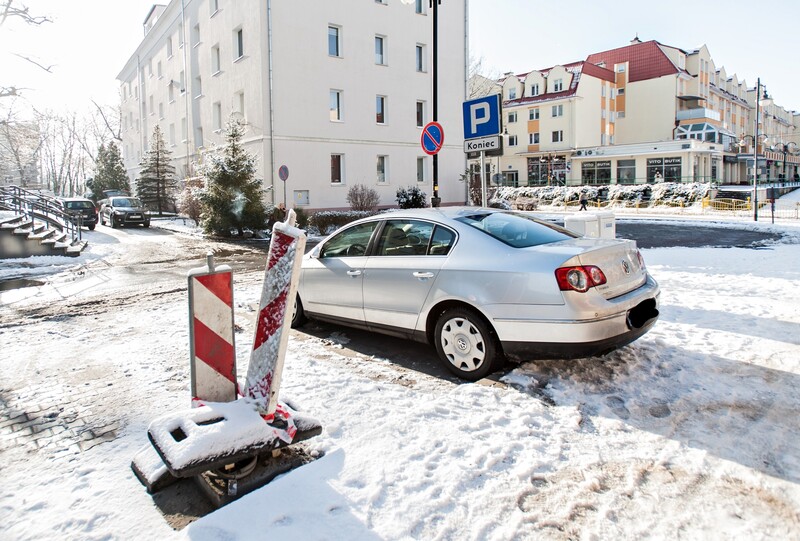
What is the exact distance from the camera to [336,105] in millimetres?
26562

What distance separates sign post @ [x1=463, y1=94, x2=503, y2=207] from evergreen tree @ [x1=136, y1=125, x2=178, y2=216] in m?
31.6

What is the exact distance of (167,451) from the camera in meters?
2.88

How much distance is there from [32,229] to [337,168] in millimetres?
13797

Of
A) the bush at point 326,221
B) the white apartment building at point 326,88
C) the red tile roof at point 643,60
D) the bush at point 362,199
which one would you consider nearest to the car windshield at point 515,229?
the bush at point 326,221

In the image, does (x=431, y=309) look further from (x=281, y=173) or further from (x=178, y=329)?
(x=281, y=173)

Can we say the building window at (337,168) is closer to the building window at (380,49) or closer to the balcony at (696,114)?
the building window at (380,49)

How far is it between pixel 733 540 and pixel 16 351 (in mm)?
6767

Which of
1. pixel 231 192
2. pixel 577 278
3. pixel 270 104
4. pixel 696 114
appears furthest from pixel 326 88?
pixel 696 114

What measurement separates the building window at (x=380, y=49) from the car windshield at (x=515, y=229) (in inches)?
958

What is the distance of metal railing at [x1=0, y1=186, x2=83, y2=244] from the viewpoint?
17625mm

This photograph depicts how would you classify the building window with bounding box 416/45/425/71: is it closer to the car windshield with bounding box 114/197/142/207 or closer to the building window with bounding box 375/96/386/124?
the building window with bounding box 375/96/386/124

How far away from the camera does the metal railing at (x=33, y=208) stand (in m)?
17.6

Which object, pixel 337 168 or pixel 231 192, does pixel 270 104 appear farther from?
pixel 231 192

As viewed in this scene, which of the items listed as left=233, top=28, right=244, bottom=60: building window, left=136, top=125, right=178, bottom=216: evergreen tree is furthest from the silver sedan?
left=136, top=125, right=178, bottom=216: evergreen tree
